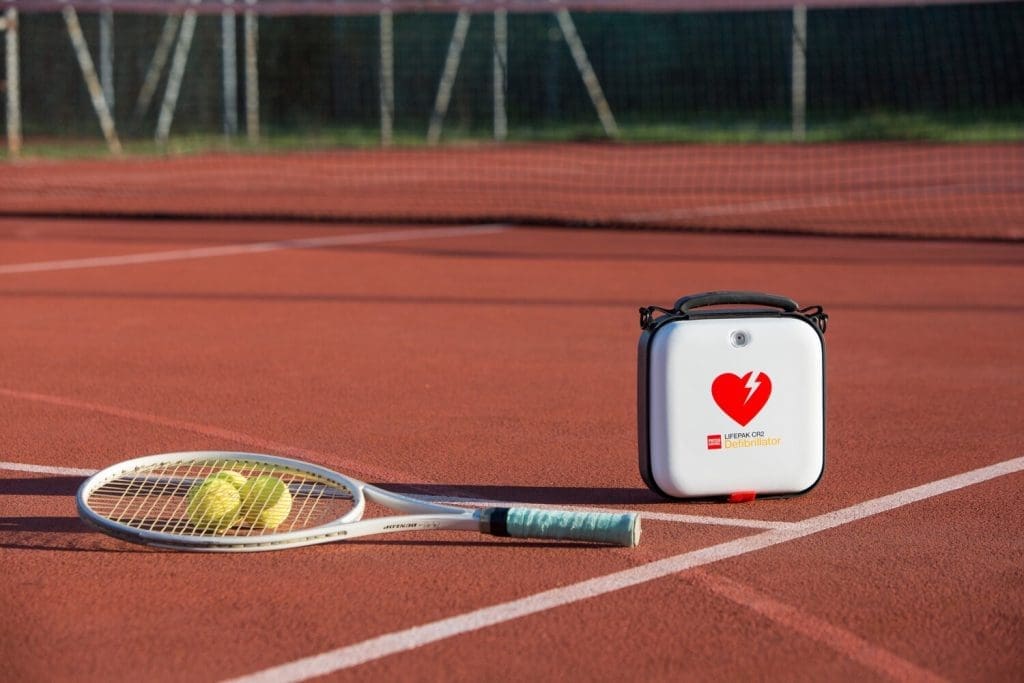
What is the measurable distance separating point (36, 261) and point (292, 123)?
1414cm

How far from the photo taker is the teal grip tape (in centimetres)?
339

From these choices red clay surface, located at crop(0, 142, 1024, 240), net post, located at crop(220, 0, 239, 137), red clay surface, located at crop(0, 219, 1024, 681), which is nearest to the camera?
red clay surface, located at crop(0, 219, 1024, 681)

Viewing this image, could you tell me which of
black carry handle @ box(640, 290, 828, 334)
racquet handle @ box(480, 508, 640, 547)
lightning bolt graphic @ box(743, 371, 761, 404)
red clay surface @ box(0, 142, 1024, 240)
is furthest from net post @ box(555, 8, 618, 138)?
racquet handle @ box(480, 508, 640, 547)

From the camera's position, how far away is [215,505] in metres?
3.50

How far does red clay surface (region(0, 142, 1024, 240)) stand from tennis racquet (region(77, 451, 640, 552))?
24.9 feet

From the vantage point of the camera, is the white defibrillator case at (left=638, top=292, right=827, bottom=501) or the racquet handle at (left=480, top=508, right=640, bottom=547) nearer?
the racquet handle at (left=480, top=508, right=640, bottom=547)

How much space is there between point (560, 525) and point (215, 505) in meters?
0.85

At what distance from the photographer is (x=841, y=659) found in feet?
9.36

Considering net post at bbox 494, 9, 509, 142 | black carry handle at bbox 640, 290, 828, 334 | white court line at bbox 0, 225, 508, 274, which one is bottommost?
black carry handle at bbox 640, 290, 828, 334

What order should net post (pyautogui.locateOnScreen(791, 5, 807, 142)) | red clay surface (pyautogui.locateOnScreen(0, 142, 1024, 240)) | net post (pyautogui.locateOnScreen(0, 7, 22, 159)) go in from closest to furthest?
red clay surface (pyautogui.locateOnScreen(0, 142, 1024, 240)) → net post (pyautogui.locateOnScreen(0, 7, 22, 159)) → net post (pyautogui.locateOnScreen(791, 5, 807, 142))

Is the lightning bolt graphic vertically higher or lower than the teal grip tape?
higher

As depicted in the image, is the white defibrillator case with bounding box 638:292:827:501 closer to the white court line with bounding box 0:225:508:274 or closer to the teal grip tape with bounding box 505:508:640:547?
the teal grip tape with bounding box 505:508:640:547

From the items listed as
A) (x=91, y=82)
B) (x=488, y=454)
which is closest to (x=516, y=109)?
(x=91, y=82)

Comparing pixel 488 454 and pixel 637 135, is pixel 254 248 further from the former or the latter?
pixel 637 135
